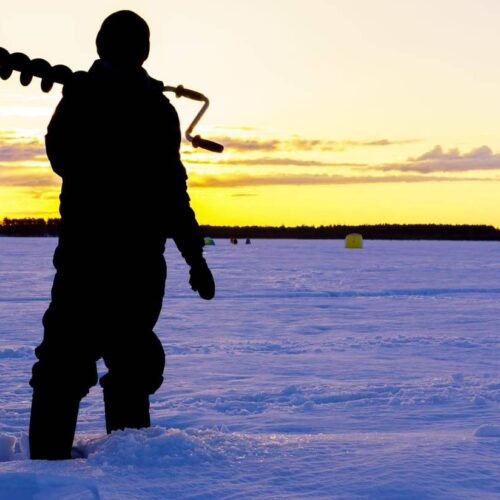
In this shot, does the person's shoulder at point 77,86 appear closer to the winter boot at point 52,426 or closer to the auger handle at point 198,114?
the auger handle at point 198,114

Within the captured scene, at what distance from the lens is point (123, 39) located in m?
2.56

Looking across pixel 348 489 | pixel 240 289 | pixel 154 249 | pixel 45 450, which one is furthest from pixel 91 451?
pixel 240 289

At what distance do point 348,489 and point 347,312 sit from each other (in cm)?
735

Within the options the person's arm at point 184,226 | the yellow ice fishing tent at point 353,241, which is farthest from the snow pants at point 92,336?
the yellow ice fishing tent at point 353,241

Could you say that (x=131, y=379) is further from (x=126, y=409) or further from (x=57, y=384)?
(x=57, y=384)

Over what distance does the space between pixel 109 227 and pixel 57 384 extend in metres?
0.56

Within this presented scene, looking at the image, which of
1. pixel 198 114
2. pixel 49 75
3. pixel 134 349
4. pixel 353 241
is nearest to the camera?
pixel 49 75

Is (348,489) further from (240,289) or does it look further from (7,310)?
(240,289)

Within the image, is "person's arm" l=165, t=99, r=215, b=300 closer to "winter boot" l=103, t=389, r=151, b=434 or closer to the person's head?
the person's head

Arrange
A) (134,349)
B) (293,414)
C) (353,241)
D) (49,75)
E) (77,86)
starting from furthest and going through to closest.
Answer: (353,241) < (293,414) < (134,349) < (77,86) < (49,75)

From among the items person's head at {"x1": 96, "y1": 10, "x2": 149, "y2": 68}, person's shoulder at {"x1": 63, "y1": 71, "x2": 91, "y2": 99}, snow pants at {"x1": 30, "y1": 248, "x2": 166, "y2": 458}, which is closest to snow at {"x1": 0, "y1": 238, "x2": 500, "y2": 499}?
snow pants at {"x1": 30, "y1": 248, "x2": 166, "y2": 458}

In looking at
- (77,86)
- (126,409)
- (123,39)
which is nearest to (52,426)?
(126,409)

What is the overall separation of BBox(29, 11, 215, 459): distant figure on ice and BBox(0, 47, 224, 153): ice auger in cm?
7

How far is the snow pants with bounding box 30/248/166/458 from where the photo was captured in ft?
8.39
